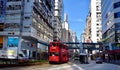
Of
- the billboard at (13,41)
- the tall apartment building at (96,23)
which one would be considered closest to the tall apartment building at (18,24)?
the billboard at (13,41)

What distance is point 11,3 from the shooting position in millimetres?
73438

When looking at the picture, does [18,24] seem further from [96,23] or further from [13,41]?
[96,23]

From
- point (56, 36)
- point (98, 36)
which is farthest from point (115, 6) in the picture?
point (98, 36)

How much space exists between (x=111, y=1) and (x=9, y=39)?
4114cm

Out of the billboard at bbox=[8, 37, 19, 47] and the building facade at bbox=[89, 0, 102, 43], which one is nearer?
the billboard at bbox=[8, 37, 19, 47]

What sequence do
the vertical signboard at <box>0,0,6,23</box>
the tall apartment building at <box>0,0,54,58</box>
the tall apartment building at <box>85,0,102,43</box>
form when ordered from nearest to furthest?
the tall apartment building at <box>0,0,54,58</box>
the vertical signboard at <box>0,0,6,23</box>
the tall apartment building at <box>85,0,102,43</box>

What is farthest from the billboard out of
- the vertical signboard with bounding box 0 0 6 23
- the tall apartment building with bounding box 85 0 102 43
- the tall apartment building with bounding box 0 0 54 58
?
the tall apartment building with bounding box 85 0 102 43

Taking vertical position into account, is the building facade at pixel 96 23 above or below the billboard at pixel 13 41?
above

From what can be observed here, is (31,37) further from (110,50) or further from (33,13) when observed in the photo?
(110,50)

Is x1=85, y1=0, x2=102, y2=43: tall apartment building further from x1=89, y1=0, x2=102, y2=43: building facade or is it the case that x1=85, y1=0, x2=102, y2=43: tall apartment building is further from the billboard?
the billboard

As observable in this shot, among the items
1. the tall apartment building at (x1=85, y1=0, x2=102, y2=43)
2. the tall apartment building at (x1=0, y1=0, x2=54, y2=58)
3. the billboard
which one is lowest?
the billboard

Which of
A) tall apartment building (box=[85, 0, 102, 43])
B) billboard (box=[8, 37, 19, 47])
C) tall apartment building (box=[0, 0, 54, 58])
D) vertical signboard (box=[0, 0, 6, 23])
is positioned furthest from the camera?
tall apartment building (box=[85, 0, 102, 43])

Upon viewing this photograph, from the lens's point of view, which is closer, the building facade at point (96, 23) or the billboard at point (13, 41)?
the billboard at point (13, 41)

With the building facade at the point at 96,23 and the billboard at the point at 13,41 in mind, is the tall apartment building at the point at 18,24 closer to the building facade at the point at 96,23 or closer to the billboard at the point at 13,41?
the billboard at the point at 13,41
